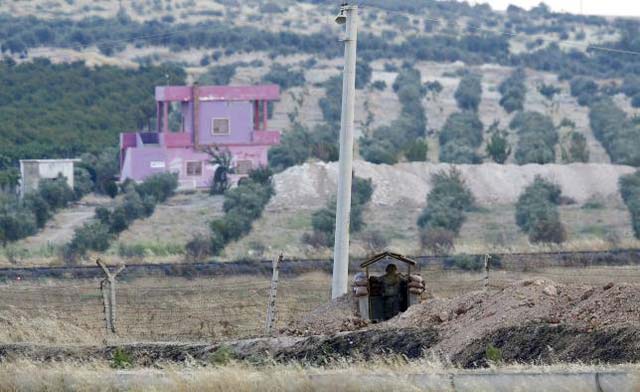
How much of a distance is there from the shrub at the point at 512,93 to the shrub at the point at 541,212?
35411 mm

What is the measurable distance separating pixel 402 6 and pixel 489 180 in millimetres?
95982

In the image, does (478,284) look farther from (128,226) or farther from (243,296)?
(128,226)

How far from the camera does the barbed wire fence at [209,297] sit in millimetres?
22328

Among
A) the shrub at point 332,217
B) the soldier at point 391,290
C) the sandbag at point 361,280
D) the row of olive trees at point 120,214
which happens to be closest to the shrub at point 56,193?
the row of olive trees at point 120,214

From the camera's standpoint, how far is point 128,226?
180ft

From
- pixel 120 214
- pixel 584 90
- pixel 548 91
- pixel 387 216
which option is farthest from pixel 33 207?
pixel 584 90

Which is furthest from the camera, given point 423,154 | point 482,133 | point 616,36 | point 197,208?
point 616,36

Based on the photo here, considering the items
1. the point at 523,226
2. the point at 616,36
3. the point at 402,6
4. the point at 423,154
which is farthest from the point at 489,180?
the point at 402,6

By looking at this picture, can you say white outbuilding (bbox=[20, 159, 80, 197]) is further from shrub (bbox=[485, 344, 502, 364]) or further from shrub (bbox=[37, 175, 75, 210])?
shrub (bbox=[485, 344, 502, 364])

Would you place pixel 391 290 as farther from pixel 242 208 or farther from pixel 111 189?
pixel 111 189

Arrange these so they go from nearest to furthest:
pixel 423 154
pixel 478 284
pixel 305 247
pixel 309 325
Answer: pixel 309 325 < pixel 478 284 < pixel 305 247 < pixel 423 154

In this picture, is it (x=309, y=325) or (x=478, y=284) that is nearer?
(x=309, y=325)

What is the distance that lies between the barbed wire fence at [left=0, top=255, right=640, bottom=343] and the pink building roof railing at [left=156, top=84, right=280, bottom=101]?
35.5 metres

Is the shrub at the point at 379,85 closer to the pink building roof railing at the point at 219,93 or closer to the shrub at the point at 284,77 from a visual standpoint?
the shrub at the point at 284,77
